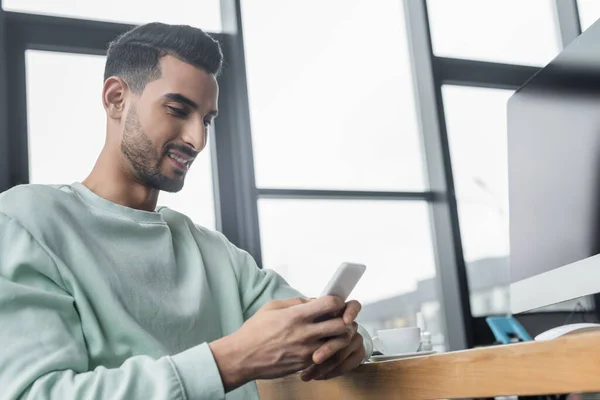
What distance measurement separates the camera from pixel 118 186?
4.45ft

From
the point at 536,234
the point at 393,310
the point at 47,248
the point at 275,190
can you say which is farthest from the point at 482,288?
the point at 47,248

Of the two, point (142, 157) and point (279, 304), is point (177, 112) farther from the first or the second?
point (279, 304)

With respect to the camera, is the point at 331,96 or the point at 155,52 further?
the point at 331,96

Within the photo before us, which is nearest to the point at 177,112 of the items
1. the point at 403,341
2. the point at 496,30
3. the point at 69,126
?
the point at 403,341

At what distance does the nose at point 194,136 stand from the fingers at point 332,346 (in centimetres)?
51

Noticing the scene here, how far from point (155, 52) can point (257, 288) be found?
1.76 feet

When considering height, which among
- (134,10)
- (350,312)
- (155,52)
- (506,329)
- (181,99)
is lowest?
(506,329)

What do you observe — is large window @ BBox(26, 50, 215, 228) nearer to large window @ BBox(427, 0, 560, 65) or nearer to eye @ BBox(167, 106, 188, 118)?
eye @ BBox(167, 106, 188, 118)

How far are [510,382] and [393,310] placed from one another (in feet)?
6.55

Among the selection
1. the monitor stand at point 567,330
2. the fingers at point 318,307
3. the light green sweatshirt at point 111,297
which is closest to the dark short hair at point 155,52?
the light green sweatshirt at point 111,297

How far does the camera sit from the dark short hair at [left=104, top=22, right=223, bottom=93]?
1.42 m

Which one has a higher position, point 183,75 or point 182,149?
point 183,75

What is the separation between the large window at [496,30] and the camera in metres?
3.16

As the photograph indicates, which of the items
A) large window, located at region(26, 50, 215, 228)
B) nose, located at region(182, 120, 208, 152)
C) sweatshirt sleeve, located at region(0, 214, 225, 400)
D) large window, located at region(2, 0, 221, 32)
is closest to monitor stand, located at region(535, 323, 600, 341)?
sweatshirt sleeve, located at region(0, 214, 225, 400)
